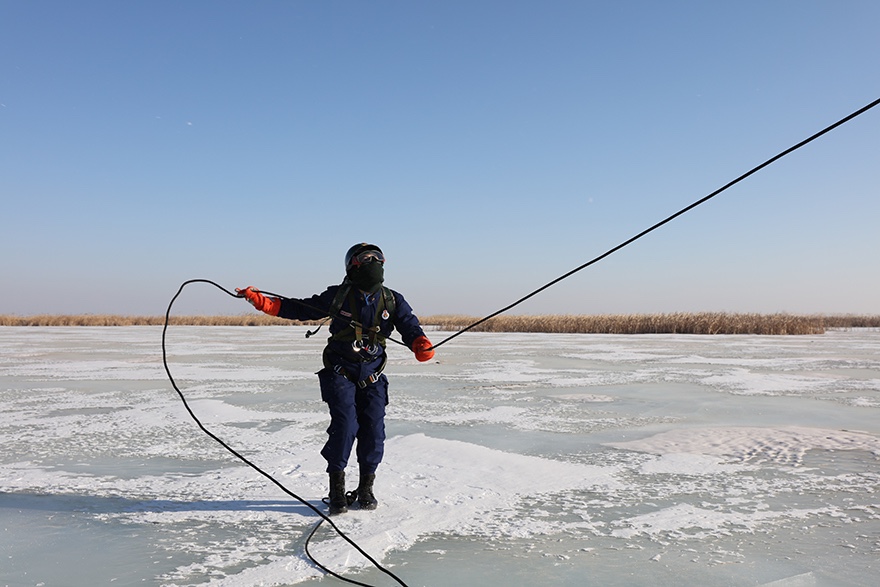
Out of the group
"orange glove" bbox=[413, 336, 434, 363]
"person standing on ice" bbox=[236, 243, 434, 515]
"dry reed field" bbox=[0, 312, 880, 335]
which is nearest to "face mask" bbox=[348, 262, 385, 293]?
"person standing on ice" bbox=[236, 243, 434, 515]

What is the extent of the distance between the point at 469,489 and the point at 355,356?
0.96m

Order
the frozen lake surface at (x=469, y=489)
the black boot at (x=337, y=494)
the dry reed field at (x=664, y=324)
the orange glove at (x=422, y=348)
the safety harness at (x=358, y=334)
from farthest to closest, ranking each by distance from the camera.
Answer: the dry reed field at (x=664, y=324)
the orange glove at (x=422, y=348)
the safety harness at (x=358, y=334)
the black boot at (x=337, y=494)
the frozen lake surface at (x=469, y=489)

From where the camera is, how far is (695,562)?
92.1 inches

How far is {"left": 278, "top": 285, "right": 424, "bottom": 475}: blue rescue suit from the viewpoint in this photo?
304 cm

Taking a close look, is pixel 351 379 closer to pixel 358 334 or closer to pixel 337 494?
pixel 358 334

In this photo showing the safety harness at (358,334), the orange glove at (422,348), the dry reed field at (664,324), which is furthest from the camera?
the dry reed field at (664,324)

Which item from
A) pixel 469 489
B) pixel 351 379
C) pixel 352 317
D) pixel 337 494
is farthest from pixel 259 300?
pixel 469 489

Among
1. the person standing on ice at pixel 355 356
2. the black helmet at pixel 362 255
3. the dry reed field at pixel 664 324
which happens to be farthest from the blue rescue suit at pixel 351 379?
the dry reed field at pixel 664 324

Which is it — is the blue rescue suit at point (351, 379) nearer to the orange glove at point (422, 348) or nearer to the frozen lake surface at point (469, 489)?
the orange glove at point (422, 348)

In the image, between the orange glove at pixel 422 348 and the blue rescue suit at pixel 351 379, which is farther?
the orange glove at pixel 422 348

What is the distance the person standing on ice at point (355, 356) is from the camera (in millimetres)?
3033

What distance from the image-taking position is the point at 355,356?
10.1 feet

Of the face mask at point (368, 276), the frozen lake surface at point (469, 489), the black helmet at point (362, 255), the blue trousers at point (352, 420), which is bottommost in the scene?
the frozen lake surface at point (469, 489)

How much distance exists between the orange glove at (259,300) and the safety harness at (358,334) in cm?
32
